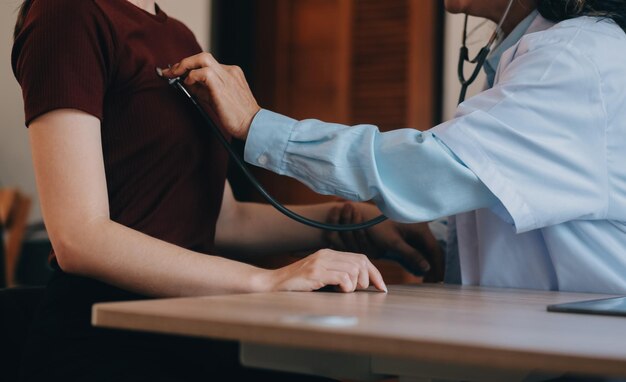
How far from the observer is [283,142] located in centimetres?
128

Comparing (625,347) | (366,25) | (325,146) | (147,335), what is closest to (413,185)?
(325,146)

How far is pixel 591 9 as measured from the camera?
142 cm

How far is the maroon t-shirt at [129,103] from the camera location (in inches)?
46.8

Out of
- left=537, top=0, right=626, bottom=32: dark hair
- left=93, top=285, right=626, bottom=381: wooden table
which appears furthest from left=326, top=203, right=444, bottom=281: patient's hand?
left=93, top=285, right=626, bottom=381: wooden table

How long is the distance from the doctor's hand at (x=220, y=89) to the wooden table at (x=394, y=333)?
348 mm

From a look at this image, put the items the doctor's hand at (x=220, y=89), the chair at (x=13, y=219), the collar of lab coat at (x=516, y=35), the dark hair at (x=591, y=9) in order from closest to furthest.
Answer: the doctor's hand at (x=220, y=89), the dark hair at (x=591, y=9), the collar of lab coat at (x=516, y=35), the chair at (x=13, y=219)

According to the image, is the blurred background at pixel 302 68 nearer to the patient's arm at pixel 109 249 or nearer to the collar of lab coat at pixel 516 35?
the collar of lab coat at pixel 516 35

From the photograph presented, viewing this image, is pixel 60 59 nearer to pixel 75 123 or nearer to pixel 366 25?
pixel 75 123

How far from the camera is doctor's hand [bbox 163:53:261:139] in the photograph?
1290mm

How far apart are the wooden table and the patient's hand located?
2.01ft

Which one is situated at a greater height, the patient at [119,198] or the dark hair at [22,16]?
the dark hair at [22,16]

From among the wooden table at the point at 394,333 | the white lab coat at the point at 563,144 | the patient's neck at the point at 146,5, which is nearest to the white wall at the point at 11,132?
the patient's neck at the point at 146,5

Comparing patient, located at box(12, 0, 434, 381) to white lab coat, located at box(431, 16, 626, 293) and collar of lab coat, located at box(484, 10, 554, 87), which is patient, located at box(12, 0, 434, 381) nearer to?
white lab coat, located at box(431, 16, 626, 293)

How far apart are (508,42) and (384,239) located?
1.36 ft
